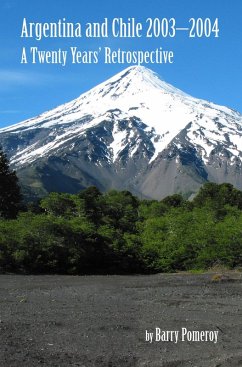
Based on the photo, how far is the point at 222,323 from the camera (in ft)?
38.1

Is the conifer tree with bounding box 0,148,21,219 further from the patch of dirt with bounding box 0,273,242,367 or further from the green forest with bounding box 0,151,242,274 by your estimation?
the patch of dirt with bounding box 0,273,242,367

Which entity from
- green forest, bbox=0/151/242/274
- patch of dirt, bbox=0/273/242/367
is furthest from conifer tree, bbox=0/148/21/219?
patch of dirt, bbox=0/273/242/367

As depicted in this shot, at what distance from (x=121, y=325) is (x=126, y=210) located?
2530 centimetres

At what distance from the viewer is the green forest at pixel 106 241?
26.1 meters

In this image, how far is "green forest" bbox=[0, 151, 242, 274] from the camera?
1029 inches

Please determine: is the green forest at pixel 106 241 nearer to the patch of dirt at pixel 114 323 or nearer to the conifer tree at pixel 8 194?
the patch of dirt at pixel 114 323

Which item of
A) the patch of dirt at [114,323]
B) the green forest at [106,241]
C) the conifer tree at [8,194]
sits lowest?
the patch of dirt at [114,323]

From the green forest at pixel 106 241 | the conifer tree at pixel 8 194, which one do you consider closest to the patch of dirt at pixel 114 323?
the green forest at pixel 106 241

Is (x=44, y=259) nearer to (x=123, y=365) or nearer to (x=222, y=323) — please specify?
(x=222, y=323)

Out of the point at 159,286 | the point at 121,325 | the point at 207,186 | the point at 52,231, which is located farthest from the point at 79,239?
the point at 207,186

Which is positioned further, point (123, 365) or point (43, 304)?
point (43, 304)

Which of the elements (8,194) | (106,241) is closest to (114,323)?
(106,241)

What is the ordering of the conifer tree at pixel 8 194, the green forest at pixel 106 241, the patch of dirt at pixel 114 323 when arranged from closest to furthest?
1. the patch of dirt at pixel 114 323
2. the green forest at pixel 106 241
3. the conifer tree at pixel 8 194

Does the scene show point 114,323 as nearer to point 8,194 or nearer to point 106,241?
point 106,241
